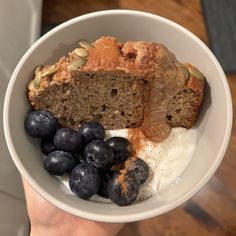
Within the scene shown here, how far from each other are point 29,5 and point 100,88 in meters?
0.50

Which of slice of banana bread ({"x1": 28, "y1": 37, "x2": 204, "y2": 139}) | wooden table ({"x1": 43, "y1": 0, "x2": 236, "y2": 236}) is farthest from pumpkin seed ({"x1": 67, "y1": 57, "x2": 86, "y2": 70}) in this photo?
wooden table ({"x1": 43, "y1": 0, "x2": 236, "y2": 236})

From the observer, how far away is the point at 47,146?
0.69 meters

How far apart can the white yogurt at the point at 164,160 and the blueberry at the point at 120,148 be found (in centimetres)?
3

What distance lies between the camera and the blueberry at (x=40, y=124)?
67 cm

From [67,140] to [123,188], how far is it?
12 cm

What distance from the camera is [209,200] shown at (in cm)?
91

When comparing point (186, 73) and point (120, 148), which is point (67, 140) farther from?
point (186, 73)

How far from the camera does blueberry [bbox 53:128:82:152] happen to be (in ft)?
2.16

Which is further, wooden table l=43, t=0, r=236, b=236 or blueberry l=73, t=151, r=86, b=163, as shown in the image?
wooden table l=43, t=0, r=236, b=236

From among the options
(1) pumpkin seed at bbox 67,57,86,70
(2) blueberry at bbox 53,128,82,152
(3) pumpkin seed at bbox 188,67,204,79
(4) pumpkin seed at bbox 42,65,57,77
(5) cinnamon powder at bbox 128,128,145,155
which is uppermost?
(3) pumpkin seed at bbox 188,67,204,79

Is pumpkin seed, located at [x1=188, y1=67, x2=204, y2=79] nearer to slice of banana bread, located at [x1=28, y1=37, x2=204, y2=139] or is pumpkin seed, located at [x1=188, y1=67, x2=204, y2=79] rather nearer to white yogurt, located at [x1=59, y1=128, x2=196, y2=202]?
slice of banana bread, located at [x1=28, y1=37, x2=204, y2=139]

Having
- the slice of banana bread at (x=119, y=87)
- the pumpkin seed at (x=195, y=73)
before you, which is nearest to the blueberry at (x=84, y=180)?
the slice of banana bread at (x=119, y=87)

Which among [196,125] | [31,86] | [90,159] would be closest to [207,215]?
[196,125]

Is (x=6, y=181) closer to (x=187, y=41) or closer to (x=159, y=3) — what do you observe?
(x=187, y=41)
